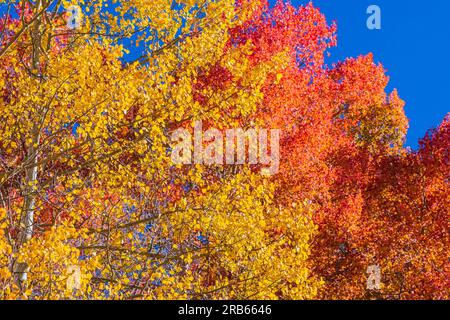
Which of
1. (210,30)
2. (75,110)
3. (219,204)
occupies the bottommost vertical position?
(219,204)

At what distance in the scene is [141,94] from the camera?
35.2 feet

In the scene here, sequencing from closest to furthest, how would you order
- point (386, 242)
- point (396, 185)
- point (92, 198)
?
point (92, 198) < point (386, 242) < point (396, 185)

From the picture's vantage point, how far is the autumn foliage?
32.2 feet

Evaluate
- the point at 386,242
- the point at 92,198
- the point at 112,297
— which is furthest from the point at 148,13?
the point at 386,242

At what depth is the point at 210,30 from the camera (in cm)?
1123

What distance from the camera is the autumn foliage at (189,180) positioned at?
9812 millimetres

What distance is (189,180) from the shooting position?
1269 cm

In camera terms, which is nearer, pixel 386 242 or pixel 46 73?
pixel 46 73

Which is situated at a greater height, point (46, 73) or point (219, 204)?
point (46, 73)
